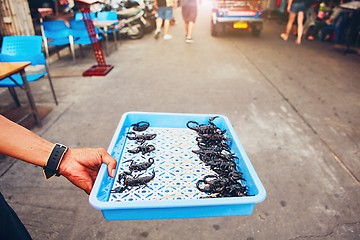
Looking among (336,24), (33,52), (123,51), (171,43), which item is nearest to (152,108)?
(33,52)

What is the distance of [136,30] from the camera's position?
9.87 m

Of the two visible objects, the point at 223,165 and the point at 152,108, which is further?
the point at 152,108

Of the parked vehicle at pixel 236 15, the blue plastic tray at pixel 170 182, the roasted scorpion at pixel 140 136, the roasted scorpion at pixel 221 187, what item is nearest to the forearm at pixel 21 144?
the blue plastic tray at pixel 170 182

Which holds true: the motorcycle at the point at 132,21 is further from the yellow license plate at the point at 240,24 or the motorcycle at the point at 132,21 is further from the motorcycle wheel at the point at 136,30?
the yellow license plate at the point at 240,24

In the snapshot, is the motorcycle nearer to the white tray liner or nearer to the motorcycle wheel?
the motorcycle wheel

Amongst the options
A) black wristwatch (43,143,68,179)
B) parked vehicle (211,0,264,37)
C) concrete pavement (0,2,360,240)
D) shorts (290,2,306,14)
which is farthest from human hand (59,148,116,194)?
shorts (290,2,306,14)

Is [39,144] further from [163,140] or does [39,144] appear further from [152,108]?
[152,108]

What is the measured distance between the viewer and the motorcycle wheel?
9.82m

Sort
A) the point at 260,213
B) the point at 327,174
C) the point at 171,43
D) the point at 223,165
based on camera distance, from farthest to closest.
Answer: the point at 171,43, the point at 327,174, the point at 260,213, the point at 223,165

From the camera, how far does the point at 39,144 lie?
48.4 inches

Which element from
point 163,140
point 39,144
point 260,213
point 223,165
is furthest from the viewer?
point 260,213

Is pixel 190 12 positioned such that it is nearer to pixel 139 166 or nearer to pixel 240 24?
pixel 240 24

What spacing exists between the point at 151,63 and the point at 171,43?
8.60 ft

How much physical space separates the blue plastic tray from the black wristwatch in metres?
0.22
